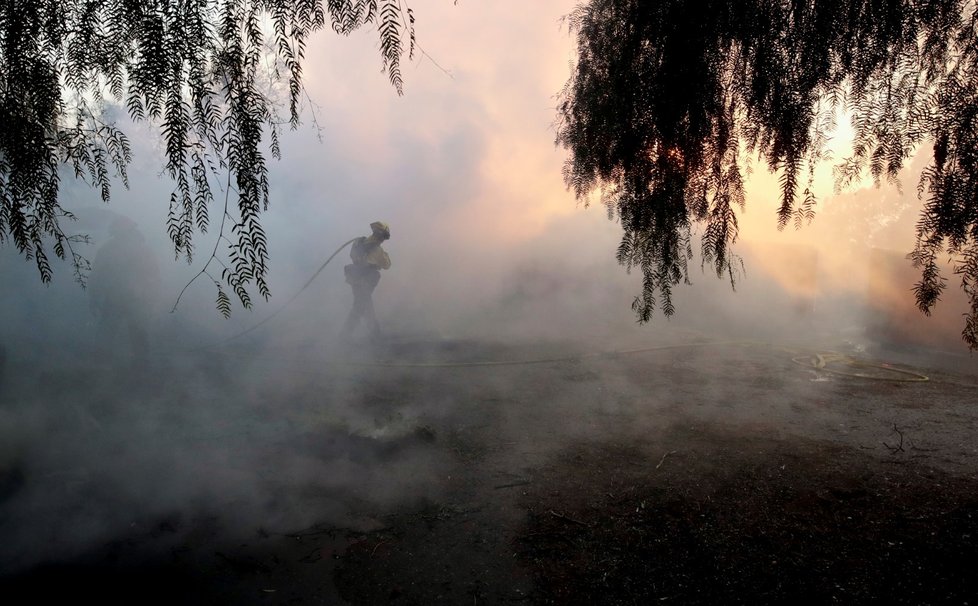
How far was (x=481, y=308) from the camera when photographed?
12797 mm

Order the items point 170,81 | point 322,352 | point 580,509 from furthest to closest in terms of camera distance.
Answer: point 322,352 < point 580,509 < point 170,81

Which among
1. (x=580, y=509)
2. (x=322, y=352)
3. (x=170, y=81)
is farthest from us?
(x=322, y=352)

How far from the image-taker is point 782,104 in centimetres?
270

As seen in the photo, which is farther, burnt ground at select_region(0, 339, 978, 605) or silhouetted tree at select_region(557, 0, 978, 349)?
burnt ground at select_region(0, 339, 978, 605)

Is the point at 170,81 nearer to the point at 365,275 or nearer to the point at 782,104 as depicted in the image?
the point at 782,104

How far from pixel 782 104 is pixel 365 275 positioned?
23.5 ft

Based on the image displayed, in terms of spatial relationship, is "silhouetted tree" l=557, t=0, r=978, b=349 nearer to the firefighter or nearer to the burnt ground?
the burnt ground

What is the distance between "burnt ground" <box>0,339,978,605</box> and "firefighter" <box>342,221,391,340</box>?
262 centimetres

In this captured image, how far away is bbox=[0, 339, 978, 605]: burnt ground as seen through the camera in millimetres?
2830

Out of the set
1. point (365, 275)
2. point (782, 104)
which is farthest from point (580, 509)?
point (365, 275)

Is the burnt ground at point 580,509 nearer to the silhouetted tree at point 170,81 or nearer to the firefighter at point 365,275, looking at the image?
the silhouetted tree at point 170,81

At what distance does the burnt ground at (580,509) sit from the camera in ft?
9.29

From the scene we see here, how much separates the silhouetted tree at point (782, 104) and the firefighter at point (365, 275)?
6.27 m

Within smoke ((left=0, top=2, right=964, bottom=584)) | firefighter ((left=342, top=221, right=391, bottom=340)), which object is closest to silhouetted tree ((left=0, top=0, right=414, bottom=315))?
smoke ((left=0, top=2, right=964, bottom=584))
